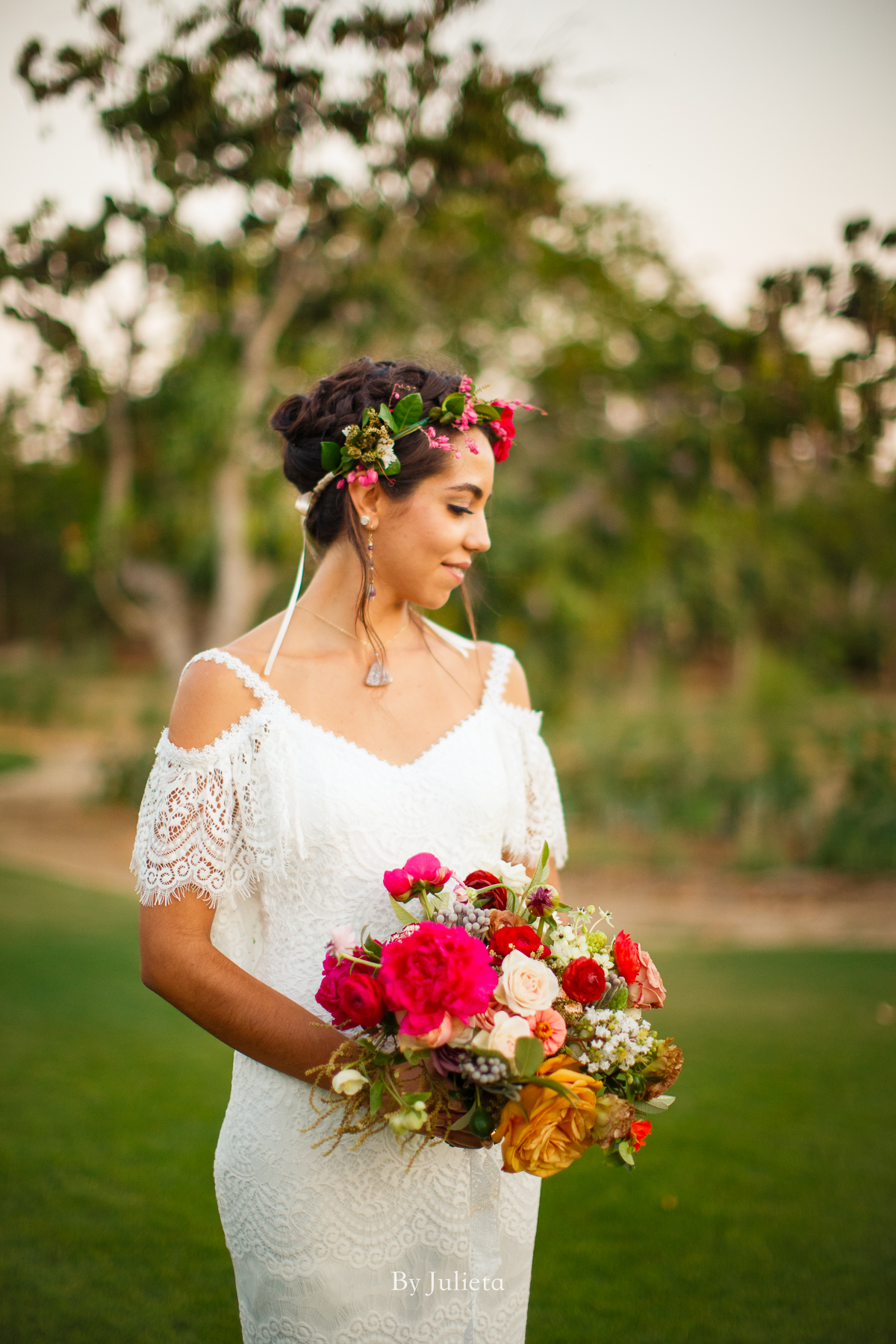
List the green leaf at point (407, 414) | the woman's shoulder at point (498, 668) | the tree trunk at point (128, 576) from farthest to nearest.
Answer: the tree trunk at point (128, 576) < the woman's shoulder at point (498, 668) < the green leaf at point (407, 414)

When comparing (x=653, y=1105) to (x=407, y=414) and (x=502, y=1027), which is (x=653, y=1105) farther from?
(x=407, y=414)

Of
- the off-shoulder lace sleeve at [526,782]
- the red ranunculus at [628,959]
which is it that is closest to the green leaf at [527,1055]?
the red ranunculus at [628,959]

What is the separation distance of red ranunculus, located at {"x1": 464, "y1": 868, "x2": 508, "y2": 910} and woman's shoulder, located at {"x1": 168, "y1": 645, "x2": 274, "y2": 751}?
1.74 ft

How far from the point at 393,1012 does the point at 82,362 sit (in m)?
9.25

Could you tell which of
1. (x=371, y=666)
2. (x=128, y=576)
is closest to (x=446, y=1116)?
(x=371, y=666)

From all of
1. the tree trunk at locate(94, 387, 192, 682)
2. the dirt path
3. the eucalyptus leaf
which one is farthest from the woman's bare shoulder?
the tree trunk at locate(94, 387, 192, 682)

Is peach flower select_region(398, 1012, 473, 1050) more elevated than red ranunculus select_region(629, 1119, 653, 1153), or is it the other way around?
peach flower select_region(398, 1012, 473, 1050)

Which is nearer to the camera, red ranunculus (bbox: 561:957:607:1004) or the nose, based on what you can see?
red ranunculus (bbox: 561:957:607:1004)

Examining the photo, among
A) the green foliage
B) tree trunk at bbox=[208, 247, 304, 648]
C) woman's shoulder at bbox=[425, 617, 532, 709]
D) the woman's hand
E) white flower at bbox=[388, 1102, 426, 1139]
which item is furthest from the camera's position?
tree trunk at bbox=[208, 247, 304, 648]

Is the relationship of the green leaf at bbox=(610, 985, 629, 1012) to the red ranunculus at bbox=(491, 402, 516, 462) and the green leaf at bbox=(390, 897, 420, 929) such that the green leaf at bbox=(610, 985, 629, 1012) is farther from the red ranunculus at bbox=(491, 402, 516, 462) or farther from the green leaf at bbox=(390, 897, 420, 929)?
the red ranunculus at bbox=(491, 402, 516, 462)

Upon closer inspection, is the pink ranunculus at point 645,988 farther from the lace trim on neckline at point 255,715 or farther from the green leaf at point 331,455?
the green leaf at point 331,455

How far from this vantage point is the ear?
2078mm

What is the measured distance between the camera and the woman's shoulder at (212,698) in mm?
1876

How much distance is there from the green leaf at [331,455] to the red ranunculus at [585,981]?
1126 millimetres
